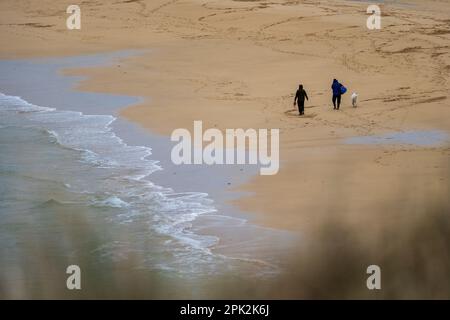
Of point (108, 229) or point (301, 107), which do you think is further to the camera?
point (301, 107)

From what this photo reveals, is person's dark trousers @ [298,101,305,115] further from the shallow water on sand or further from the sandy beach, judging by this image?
the shallow water on sand

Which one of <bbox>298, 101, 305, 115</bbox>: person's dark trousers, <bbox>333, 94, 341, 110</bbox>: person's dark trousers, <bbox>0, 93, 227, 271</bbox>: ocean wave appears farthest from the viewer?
<bbox>333, 94, 341, 110</bbox>: person's dark trousers

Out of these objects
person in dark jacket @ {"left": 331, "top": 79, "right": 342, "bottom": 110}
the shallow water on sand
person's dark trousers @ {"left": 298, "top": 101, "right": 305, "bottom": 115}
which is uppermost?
person in dark jacket @ {"left": 331, "top": 79, "right": 342, "bottom": 110}

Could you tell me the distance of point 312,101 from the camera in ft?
82.2

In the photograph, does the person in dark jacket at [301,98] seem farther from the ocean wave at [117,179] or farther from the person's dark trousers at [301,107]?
the ocean wave at [117,179]

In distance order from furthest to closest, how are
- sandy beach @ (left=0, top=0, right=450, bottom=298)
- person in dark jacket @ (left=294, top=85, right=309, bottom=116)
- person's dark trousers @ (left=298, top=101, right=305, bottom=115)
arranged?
person's dark trousers @ (left=298, top=101, right=305, bottom=115) → person in dark jacket @ (left=294, top=85, right=309, bottom=116) → sandy beach @ (left=0, top=0, right=450, bottom=298)

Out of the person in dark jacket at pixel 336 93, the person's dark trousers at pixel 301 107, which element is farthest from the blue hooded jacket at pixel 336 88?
the person's dark trousers at pixel 301 107

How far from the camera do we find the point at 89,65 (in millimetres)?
32906

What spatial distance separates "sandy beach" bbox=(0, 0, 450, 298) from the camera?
38.9 ft

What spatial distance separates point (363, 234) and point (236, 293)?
2.61 metres

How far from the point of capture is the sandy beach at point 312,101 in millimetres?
11852

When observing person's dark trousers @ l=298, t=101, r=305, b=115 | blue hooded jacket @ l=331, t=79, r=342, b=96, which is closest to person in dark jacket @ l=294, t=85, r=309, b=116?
person's dark trousers @ l=298, t=101, r=305, b=115

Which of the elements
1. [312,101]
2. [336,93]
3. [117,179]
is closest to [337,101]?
[336,93]

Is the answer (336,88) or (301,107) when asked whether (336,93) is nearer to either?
(336,88)
